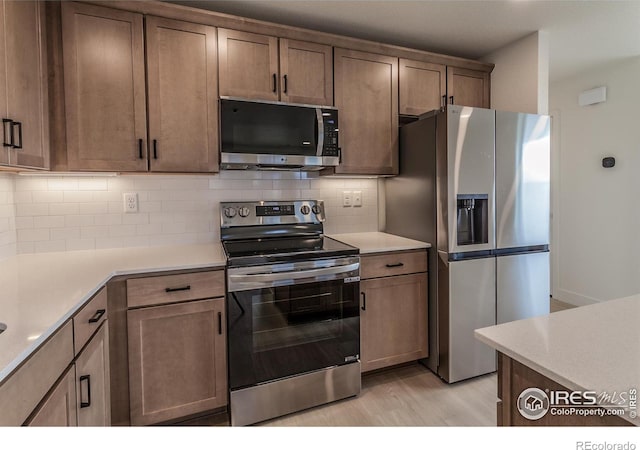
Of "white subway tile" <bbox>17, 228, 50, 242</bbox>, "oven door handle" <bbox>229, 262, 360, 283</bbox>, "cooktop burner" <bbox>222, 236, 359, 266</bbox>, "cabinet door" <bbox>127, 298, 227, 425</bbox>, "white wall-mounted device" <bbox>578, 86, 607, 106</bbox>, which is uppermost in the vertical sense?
"white wall-mounted device" <bbox>578, 86, 607, 106</bbox>

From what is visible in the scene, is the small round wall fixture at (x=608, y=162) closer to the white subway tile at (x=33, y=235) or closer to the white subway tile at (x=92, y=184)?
the white subway tile at (x=92, y=184)

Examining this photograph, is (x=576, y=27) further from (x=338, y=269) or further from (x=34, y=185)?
(x=34, y=185)

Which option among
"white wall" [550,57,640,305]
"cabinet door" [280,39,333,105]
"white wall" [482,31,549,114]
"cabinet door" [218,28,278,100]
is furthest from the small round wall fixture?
"cabinet door" [218,28,278,100]

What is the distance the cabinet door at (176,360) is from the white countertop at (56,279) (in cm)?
24

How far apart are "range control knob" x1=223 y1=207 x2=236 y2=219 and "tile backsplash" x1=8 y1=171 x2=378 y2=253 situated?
3.5 inches

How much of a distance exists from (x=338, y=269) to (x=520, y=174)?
1.41 m

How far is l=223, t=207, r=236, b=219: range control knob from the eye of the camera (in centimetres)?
229

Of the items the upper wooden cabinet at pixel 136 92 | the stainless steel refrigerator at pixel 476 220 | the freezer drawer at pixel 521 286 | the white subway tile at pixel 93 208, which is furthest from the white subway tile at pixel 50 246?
A: the freezer drawer at pixel 521 286

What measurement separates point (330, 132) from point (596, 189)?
2835 mm

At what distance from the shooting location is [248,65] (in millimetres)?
2092

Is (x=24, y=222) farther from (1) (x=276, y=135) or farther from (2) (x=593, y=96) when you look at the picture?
(2) (x=593, y=96)

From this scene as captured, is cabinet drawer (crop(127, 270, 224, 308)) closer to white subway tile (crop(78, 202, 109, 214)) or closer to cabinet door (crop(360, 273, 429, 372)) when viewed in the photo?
white subway tile (crop(78, 202, 109, 214))

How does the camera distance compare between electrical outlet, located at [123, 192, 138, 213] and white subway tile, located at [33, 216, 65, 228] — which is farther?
electrical outlet, located at [123, 192, 138, 213]

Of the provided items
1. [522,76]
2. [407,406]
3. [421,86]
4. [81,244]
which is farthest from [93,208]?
[522,76]
